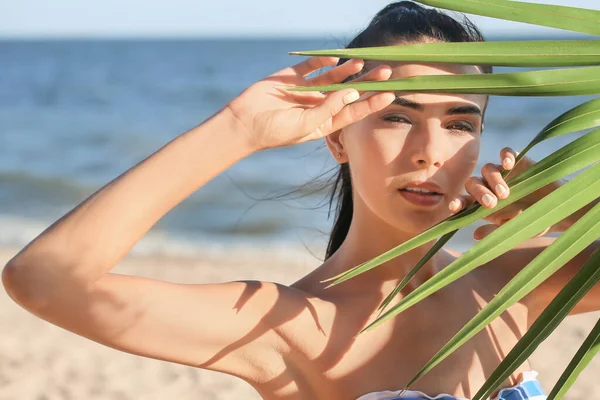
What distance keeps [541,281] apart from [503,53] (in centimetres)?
24

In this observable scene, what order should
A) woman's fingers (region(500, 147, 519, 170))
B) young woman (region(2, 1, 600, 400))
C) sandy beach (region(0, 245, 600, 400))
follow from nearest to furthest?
woman's fingers (region(500, 147, 519, 170))
young woman (region(2, 1, 600, 400))
sandy beach (region(0, 245, 600, 400))

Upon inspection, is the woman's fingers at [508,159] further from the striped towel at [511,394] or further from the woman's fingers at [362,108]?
the striped towel at [511,394]

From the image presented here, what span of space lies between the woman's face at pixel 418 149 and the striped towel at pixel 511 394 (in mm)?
329

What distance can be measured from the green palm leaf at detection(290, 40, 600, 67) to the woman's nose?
68 cm

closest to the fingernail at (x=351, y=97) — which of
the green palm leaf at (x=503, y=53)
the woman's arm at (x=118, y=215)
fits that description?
the woman's arm at (x=118, y=215)

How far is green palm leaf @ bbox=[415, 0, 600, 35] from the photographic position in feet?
3.06

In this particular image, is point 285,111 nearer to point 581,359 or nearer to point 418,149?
point 418,149

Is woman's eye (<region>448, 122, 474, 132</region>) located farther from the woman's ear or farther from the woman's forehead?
the woman's ear

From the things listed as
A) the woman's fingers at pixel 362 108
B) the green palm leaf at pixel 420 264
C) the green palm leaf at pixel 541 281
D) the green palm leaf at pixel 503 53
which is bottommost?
the green palm leaf at pixel 541 281

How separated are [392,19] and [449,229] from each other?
1.15 m

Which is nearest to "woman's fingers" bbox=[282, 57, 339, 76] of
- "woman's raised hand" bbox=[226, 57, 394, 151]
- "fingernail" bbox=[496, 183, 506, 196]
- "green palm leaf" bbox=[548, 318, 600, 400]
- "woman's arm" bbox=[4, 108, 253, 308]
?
"woman's raised hand" bbox=[226, 57, 394, 151]

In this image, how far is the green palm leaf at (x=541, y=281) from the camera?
0.89m

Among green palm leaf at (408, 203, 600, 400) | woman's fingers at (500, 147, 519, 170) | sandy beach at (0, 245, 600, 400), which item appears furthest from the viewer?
sandy beach at (0, 245, 600, 400)

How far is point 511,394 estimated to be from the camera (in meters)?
1.83
